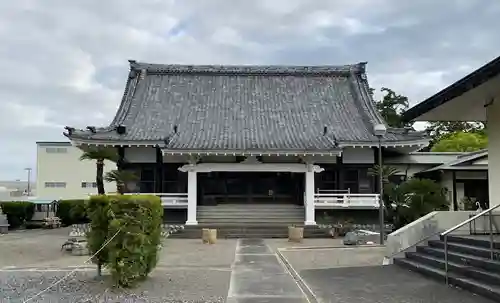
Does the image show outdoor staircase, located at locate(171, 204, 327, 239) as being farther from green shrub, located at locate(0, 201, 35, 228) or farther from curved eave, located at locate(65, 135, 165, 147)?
green shrub, located at locate(0, 201, 35, 228)

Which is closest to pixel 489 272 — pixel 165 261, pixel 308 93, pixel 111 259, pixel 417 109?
pixel 417 109

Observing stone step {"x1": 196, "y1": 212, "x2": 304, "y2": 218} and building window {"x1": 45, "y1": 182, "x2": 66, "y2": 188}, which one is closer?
stone step {"x1": 196, "y1": 212, "x2": 304, "y2": 218}

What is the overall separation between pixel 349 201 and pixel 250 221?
465 centimetres

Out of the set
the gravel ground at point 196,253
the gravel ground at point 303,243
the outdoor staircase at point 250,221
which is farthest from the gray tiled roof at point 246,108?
the gravel ground at point 196,253

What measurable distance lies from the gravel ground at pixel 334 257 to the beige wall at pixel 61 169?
1306 inches

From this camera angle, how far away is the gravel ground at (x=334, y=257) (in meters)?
12.2

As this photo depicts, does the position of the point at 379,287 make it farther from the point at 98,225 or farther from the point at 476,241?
the point at 98,225

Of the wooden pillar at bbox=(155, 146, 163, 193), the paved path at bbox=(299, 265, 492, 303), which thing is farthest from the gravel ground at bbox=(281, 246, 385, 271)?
the wooden pillar at bbox=(155, 146, 163, 193)

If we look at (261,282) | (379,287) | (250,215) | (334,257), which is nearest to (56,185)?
(250,215)

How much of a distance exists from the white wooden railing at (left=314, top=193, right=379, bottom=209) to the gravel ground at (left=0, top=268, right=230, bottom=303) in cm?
1314

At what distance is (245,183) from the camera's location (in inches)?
1009

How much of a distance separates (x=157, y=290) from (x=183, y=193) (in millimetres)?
15874

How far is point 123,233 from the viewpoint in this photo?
340 inches

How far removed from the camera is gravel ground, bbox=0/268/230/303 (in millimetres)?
8062
